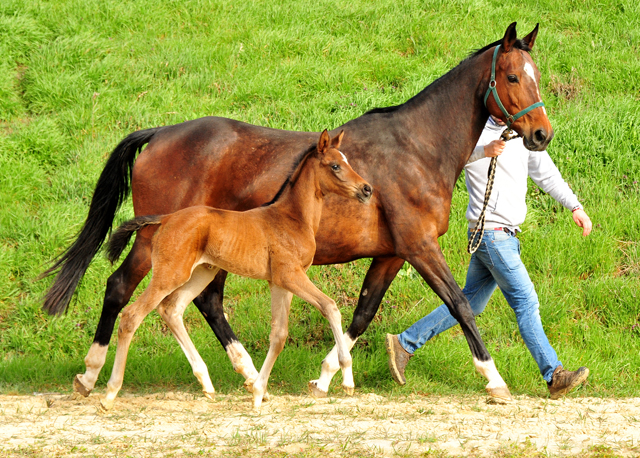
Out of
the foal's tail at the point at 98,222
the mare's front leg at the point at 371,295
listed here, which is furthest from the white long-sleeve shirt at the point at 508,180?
the foal's tail at the point at 98,222

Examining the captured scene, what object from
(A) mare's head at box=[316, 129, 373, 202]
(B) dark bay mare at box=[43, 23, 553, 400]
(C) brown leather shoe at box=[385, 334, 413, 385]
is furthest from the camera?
(C) brown leather shoe at box=[385, 334, 413, 385]

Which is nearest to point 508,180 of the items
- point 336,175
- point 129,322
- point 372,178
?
point 372,178

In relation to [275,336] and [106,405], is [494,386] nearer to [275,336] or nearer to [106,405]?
[275,336]

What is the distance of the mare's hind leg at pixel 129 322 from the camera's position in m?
4.52

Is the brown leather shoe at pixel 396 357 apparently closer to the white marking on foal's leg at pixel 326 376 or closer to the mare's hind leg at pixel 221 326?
the white marking on foal's leg at pixel 326 376

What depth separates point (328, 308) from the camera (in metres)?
4.36

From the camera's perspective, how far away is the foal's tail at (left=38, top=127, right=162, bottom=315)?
5703 millimetres

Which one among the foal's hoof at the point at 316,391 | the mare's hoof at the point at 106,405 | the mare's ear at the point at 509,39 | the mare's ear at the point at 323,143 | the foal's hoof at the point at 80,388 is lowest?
the foal's hoof at the point at 316,391

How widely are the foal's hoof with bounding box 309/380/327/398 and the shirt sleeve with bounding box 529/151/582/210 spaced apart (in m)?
2.29

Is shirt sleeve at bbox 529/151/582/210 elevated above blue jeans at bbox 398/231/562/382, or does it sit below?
above

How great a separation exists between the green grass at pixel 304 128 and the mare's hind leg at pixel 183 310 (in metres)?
0.69

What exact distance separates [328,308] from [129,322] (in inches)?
52.1

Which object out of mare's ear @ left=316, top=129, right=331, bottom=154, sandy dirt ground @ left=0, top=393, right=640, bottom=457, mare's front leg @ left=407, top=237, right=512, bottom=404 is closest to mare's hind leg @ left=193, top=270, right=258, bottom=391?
sandy dirt ground @ left=0, top=393, right=640, bottom=457

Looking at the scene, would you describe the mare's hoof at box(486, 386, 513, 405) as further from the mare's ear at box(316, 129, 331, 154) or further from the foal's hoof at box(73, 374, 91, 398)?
the foal's hoof at box(73, 374, 91, 398)
